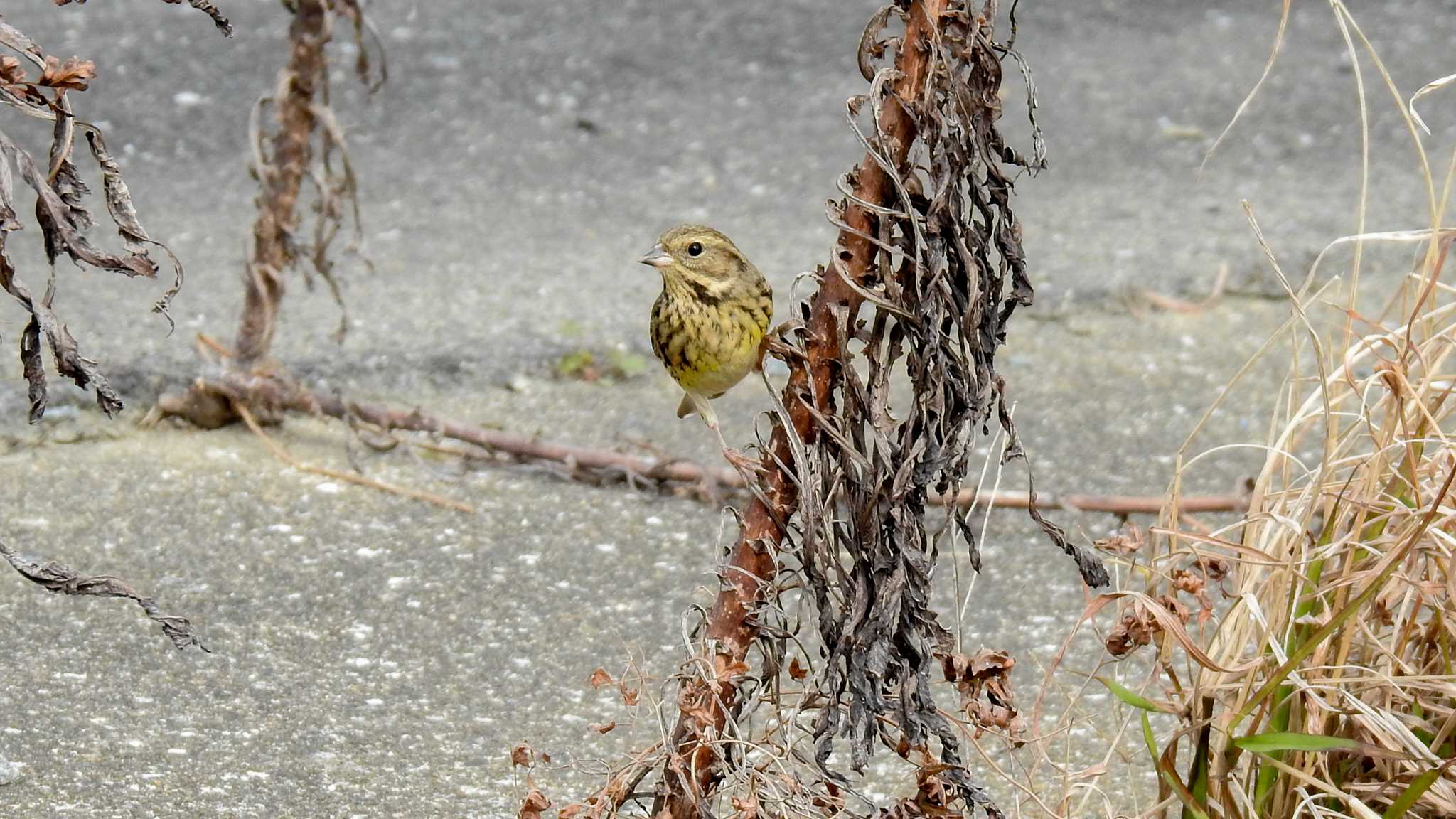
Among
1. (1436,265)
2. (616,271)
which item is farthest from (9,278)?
(616,271)

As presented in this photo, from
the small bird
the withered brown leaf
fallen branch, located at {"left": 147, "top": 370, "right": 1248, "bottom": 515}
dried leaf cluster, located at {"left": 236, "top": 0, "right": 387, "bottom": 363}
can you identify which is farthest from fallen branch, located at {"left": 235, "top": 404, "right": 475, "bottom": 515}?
the withered brown leaf

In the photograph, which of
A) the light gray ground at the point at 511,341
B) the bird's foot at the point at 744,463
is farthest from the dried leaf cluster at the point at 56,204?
the light gray ground at the point at 511,341

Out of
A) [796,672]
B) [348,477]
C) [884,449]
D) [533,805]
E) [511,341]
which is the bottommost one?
[348,477]

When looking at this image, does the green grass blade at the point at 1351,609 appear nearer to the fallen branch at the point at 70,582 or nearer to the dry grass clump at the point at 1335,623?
the dry grass clump at the point at 1335,623

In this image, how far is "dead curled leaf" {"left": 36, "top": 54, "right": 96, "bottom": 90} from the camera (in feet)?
5.14

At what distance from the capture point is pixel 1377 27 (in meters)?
7.40

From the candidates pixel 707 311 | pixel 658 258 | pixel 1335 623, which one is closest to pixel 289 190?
pixel 658 258

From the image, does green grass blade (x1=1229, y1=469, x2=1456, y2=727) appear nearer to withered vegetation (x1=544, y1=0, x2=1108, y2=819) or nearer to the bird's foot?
withered vegetation (x1=544, y1=0, x2=1108, y2=819)

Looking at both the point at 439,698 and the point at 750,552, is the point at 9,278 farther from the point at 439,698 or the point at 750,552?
the point at 439,698

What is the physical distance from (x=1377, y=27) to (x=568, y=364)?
15.6ft

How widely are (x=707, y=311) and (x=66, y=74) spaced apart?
143 cm

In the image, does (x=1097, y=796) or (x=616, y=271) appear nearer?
(x=1097, y=796)

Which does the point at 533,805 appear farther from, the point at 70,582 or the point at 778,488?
the point at 70,582

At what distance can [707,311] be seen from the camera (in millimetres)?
2859
